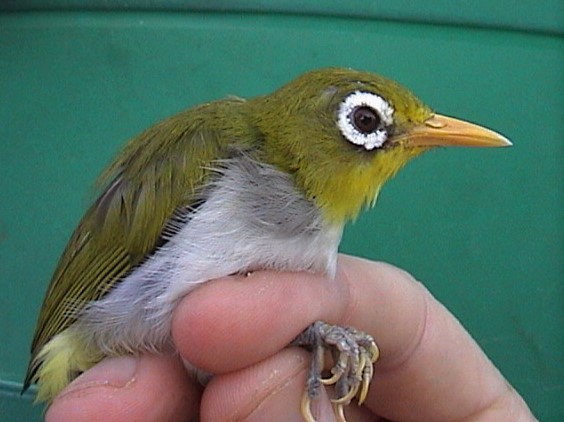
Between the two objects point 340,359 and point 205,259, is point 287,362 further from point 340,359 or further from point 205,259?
point 205,259

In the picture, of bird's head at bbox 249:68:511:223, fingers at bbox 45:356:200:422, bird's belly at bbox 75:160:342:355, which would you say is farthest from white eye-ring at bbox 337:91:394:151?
fingers at bbox 45:356:200:422

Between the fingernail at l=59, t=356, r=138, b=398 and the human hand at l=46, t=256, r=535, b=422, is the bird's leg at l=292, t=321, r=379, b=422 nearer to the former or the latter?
the human hand at l=46, t=256, r=535, b=422

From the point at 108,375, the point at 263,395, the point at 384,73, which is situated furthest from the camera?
the point at 384,73

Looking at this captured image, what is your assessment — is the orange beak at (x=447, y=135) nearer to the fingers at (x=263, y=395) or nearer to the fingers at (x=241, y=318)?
the fingers at (x=241, y=318)

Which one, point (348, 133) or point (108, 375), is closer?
point (108, 375)

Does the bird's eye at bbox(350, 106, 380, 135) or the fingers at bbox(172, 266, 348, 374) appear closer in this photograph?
the fingers at bbox(172, 266, 348, 374)

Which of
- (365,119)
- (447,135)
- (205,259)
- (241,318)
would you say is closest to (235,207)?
(205,259)

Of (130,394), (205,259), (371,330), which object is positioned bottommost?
(130,394)

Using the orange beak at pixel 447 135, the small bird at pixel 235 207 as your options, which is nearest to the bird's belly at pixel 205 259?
the small bird at pixel 235 207

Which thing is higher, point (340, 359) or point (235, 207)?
point (235, 207)

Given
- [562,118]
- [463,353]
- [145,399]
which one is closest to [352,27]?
[562,118]
